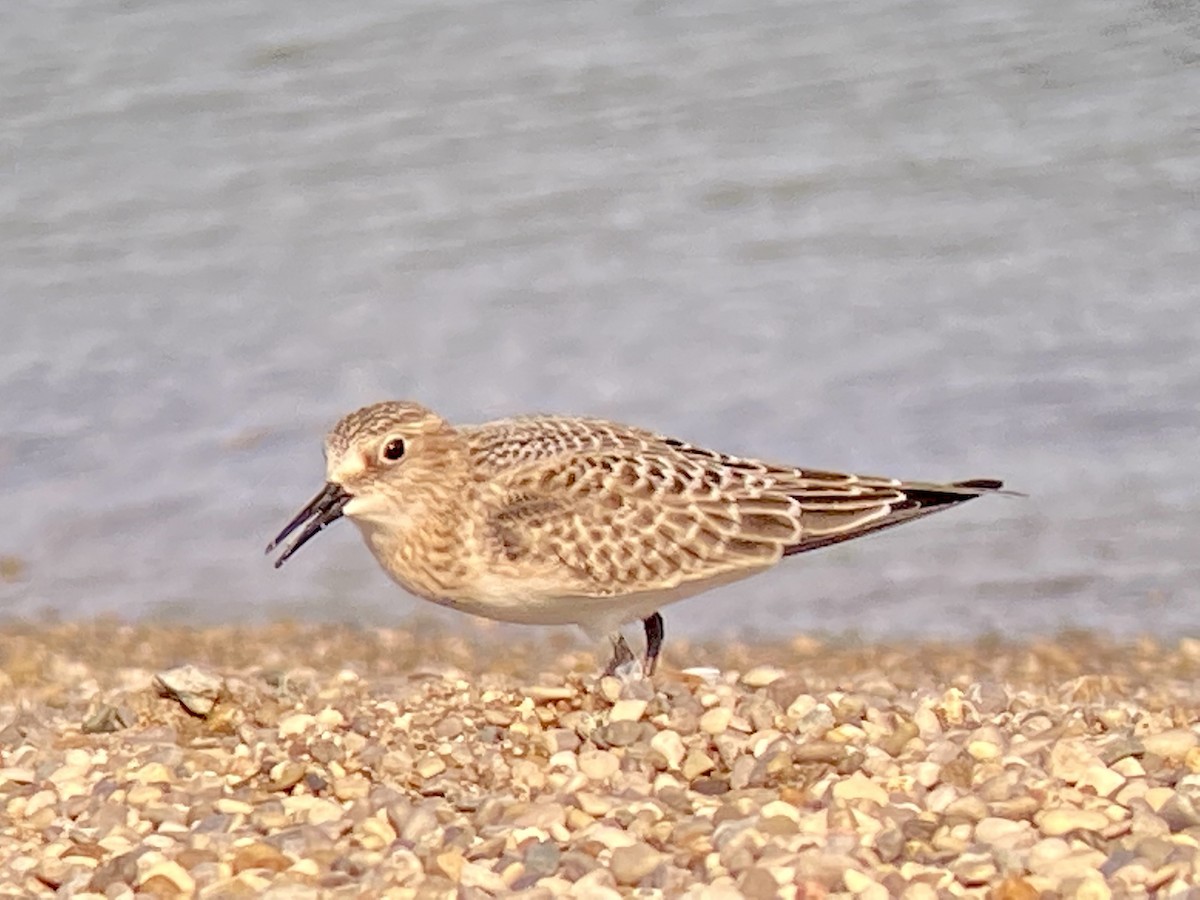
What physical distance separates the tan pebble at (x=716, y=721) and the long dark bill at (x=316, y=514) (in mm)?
1292

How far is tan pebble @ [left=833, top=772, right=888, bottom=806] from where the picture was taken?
589 centimetres

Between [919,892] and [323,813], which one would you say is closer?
[919,892]

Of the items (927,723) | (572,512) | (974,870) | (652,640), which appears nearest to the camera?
(974,870)

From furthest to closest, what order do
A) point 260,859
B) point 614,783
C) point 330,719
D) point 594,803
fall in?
point 330,719
point 614,783
point 594,803
point 260,859

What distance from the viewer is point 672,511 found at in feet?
23.5

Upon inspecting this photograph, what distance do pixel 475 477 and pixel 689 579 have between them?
742 millimetres

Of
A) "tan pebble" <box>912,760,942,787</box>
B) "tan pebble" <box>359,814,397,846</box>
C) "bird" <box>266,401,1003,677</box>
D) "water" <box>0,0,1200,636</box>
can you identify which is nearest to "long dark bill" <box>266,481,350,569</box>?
"bird" <box>266,401,1003,677</box>

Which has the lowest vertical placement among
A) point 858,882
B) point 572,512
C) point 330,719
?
point 330,719

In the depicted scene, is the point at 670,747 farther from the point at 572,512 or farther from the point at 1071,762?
the point at 1071,762

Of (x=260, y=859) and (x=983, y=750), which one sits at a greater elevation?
(x=260, y=859)

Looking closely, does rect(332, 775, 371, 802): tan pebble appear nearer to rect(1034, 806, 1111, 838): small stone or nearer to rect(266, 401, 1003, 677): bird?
rect(266, 401, 1003, 677): bird

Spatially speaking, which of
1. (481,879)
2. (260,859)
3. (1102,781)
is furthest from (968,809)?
(260,859)

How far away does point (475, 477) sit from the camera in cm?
721

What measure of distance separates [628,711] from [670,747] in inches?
10.9
